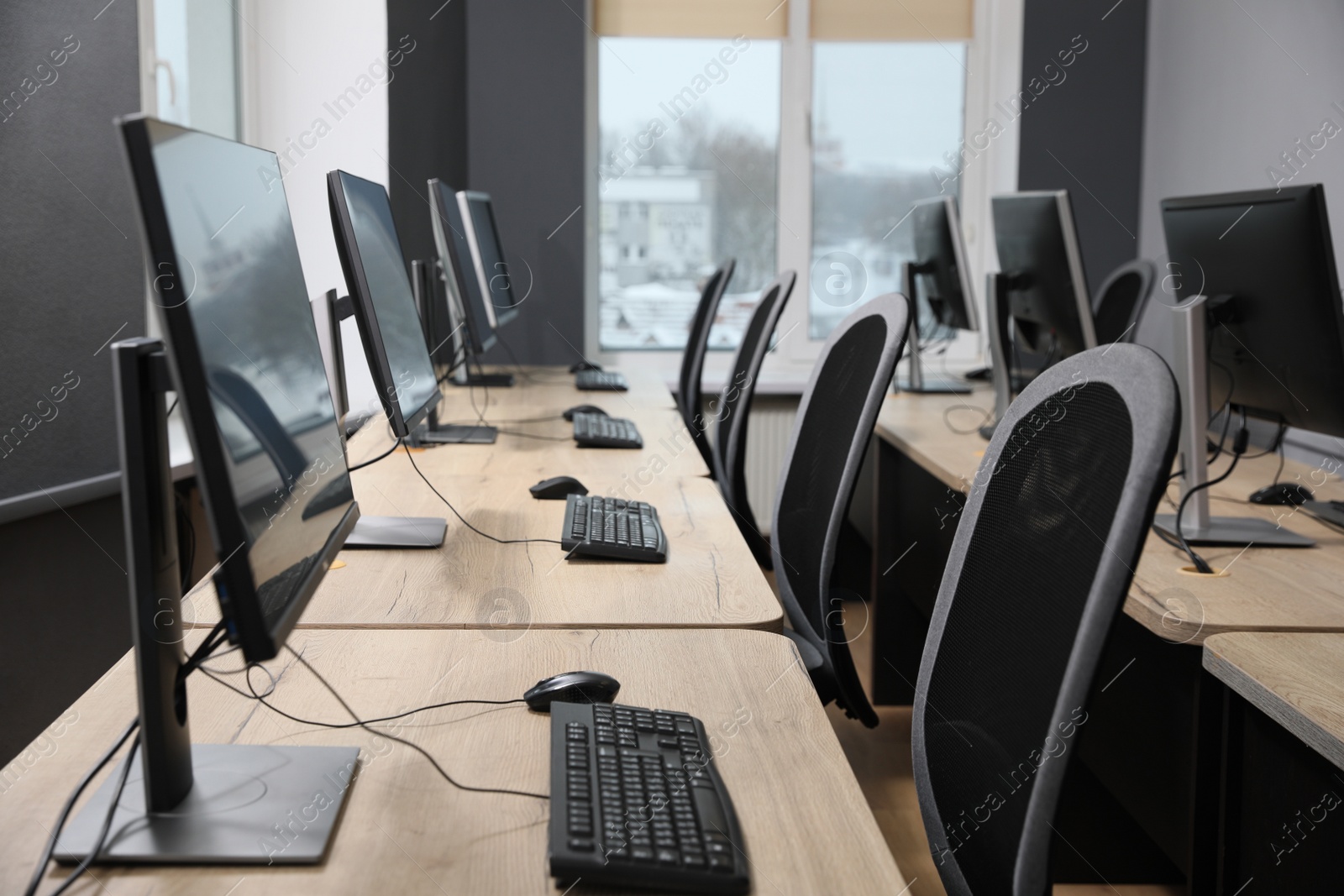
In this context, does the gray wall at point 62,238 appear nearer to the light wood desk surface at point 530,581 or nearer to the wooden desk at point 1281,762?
the light wood desk surface at point 530,581

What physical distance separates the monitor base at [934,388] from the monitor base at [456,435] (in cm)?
164

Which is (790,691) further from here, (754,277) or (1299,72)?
(754,277)

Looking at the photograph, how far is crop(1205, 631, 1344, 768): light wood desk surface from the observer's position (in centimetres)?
102

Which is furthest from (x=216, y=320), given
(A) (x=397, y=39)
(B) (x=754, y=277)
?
(B) (x=754, y=277)

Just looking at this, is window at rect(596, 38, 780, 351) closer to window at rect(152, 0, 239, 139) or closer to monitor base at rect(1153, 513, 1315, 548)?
window at rect(152, 0, 239, 139)

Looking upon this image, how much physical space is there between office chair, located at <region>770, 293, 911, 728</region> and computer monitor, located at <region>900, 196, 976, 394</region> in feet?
4.81

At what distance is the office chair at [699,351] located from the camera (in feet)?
11.1

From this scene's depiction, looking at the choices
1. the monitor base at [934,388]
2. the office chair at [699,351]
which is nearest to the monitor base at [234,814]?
the office chair at [699,351]

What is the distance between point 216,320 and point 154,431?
0.31 ft

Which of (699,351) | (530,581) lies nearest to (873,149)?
(699,351)

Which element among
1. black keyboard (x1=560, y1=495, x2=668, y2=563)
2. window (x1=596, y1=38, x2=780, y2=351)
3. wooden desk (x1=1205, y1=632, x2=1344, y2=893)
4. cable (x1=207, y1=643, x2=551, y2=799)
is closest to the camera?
cable (x1=207, y1=643, x2=551, y2=799)

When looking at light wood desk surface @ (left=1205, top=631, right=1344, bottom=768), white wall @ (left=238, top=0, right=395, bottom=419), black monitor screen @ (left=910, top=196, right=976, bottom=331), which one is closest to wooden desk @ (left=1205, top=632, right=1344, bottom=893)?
light wood desk surface @ (left=1205, top=631, right=1344, bottom=768)

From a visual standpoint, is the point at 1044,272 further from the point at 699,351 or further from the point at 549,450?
the point at 699,351

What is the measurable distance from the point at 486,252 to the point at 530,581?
205cm
